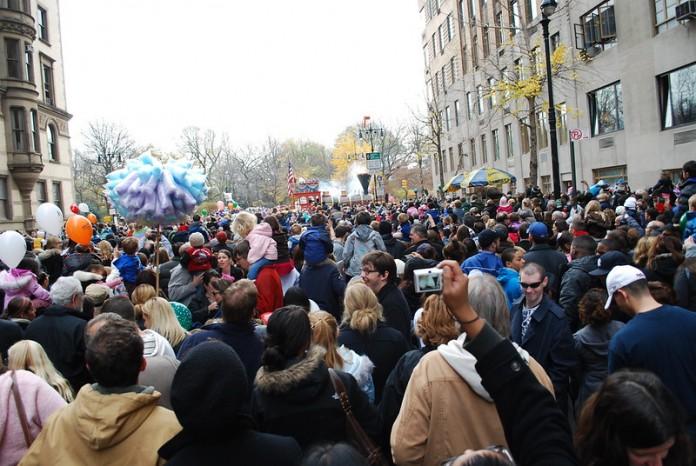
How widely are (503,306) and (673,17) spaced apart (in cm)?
2129

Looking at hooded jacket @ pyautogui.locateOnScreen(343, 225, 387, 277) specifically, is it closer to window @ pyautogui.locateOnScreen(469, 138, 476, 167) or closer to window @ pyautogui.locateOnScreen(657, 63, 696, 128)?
window @ pyautogui.locateOnScreen(657, 63, 696, 128)

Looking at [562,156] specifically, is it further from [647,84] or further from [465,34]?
[465,34]

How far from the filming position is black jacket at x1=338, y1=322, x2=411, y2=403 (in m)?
4.24

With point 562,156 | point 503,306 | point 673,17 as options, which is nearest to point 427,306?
point 503,306

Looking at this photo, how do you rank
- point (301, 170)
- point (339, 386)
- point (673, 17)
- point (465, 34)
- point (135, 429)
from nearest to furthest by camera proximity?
1. point (135, 429)
2. point (339, 386)
3. point (673, 17)
4. point (465, 34)
5. point (301, 170)

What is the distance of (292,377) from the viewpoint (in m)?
2.93

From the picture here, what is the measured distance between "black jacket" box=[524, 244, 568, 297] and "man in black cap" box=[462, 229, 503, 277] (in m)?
0.47

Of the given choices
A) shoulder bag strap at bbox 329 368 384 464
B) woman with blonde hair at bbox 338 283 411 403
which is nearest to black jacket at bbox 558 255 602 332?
woman with blonde hair at bbox 338 283 411 403

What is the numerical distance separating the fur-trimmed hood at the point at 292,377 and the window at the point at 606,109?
969 inches

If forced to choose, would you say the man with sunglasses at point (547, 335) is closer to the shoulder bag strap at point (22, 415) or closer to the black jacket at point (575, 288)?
the black jacket at point (575, 288)

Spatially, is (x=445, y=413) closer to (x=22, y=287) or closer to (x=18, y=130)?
(x=22, y=287)

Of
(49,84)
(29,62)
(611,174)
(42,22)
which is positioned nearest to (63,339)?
(611,174)

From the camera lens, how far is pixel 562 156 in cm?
2917

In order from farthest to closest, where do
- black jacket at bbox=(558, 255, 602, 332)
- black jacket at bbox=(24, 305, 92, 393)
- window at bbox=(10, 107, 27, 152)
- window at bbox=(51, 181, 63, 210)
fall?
1. window at bbox=(51, 181, 63, 210)
2. window at bbox=(10, 107, 27, 152)
3. black jacket at bbox=(558, 255, 602, 332)
4. black jacket at bbox=(24, 305, 92, 393)
